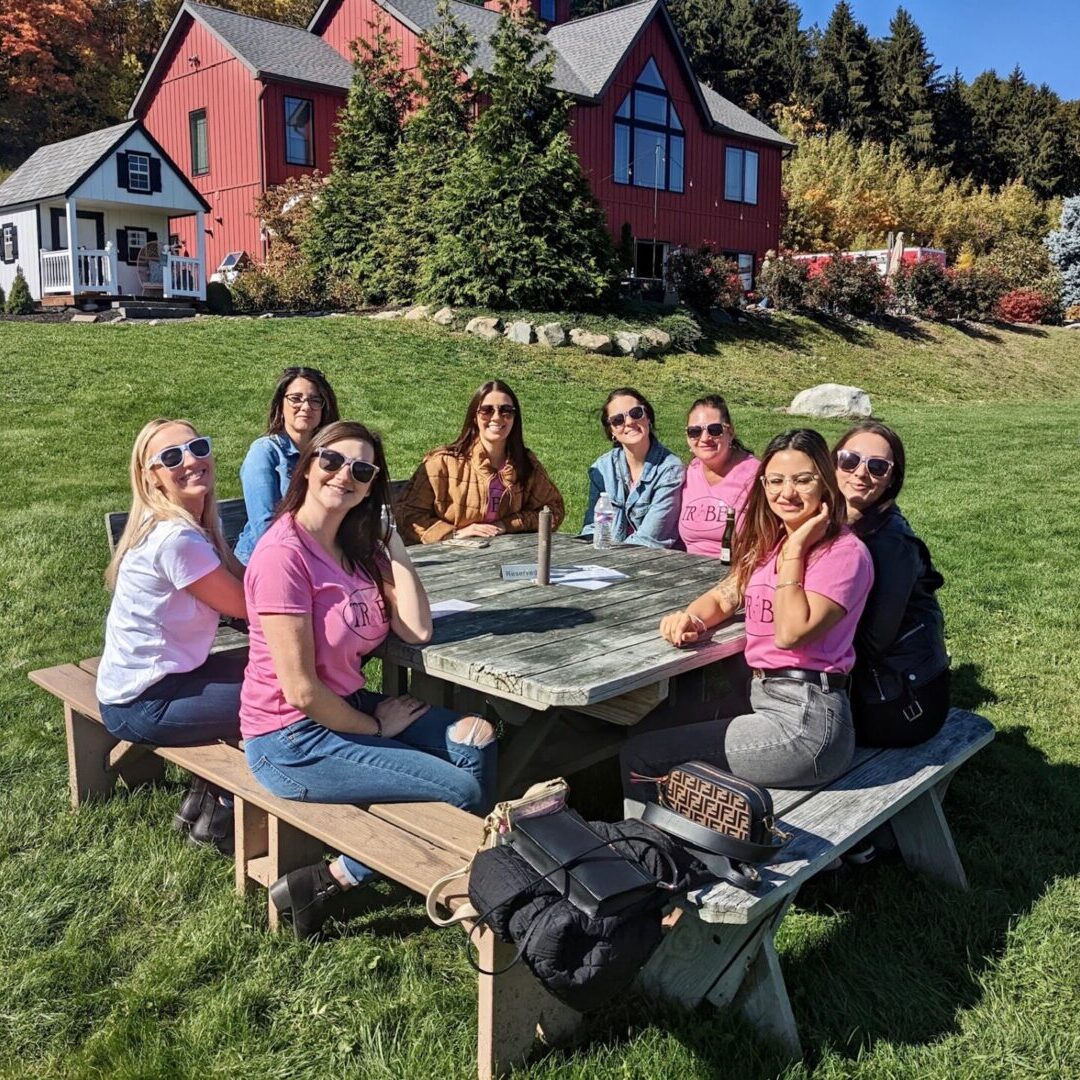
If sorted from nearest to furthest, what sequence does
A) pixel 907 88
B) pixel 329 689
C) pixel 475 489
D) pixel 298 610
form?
pixel 298 610
pixel 329 689
pixel 475 489
pixel 907 88

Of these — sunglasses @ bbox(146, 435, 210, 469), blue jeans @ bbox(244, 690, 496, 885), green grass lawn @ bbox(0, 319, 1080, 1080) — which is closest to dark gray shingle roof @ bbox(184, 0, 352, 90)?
green grass lawn @ bbox(0, 319, 1080, 1080)

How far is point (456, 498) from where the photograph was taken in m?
5.62

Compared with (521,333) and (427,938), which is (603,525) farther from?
(521,333)

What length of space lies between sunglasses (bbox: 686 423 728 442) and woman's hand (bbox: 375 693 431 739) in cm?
226

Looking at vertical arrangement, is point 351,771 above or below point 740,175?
below

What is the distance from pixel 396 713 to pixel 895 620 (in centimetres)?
169

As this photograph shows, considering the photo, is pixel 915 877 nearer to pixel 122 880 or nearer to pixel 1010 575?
pixel 122 880

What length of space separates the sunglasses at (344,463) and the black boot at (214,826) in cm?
137

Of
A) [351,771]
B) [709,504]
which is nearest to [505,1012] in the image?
[351,771]

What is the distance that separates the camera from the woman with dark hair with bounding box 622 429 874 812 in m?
3.24

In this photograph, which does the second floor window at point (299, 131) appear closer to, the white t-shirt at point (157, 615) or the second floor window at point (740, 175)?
the second floor window at point (740, 175)

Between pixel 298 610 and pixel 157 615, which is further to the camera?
pixel 157 615

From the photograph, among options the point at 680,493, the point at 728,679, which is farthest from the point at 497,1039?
the point at 680,493

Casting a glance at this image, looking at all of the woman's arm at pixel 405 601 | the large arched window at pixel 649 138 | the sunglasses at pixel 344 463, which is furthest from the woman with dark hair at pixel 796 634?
the large arched window at pixel 649 138
